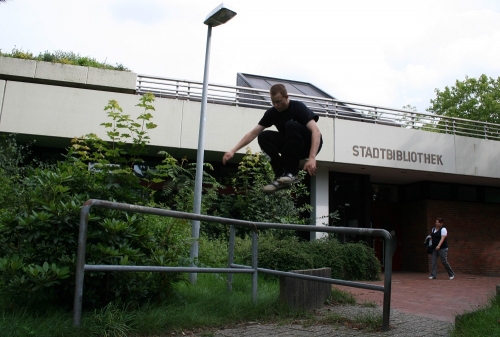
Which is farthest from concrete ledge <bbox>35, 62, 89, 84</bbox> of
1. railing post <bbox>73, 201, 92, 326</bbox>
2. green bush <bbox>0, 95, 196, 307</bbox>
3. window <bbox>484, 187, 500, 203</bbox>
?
window <bbox>484, 187, 500, 203</bbox>

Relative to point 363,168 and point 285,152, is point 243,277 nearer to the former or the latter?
point 285,152

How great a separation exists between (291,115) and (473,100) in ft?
129

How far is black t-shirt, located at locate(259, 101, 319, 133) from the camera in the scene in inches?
172

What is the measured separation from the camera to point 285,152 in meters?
4.52

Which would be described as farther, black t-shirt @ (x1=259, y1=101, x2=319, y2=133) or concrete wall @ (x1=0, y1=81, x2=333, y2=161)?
concrete wall @ (x1=0, y1=81, x2=333, y2=161)

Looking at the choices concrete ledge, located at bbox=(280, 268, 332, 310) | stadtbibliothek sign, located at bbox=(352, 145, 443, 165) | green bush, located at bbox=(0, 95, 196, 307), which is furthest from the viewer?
stadtbibliothek sign, located at bbox=(352, 145, 443, 165)

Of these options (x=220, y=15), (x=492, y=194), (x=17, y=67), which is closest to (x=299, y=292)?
(x=220, y=15)

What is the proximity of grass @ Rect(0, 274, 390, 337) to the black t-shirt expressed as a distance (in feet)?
7.74

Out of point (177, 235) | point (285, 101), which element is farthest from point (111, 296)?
point (285, 101)

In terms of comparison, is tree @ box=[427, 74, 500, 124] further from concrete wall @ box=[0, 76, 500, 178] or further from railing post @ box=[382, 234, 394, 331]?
railing post @ box=[382, 234, 394, 331]

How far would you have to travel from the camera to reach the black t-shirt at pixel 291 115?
438 centimetres

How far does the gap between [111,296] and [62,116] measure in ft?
30.9

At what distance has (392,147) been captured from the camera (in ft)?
53.9

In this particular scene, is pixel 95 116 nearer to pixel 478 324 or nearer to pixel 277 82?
pixel 277 82
